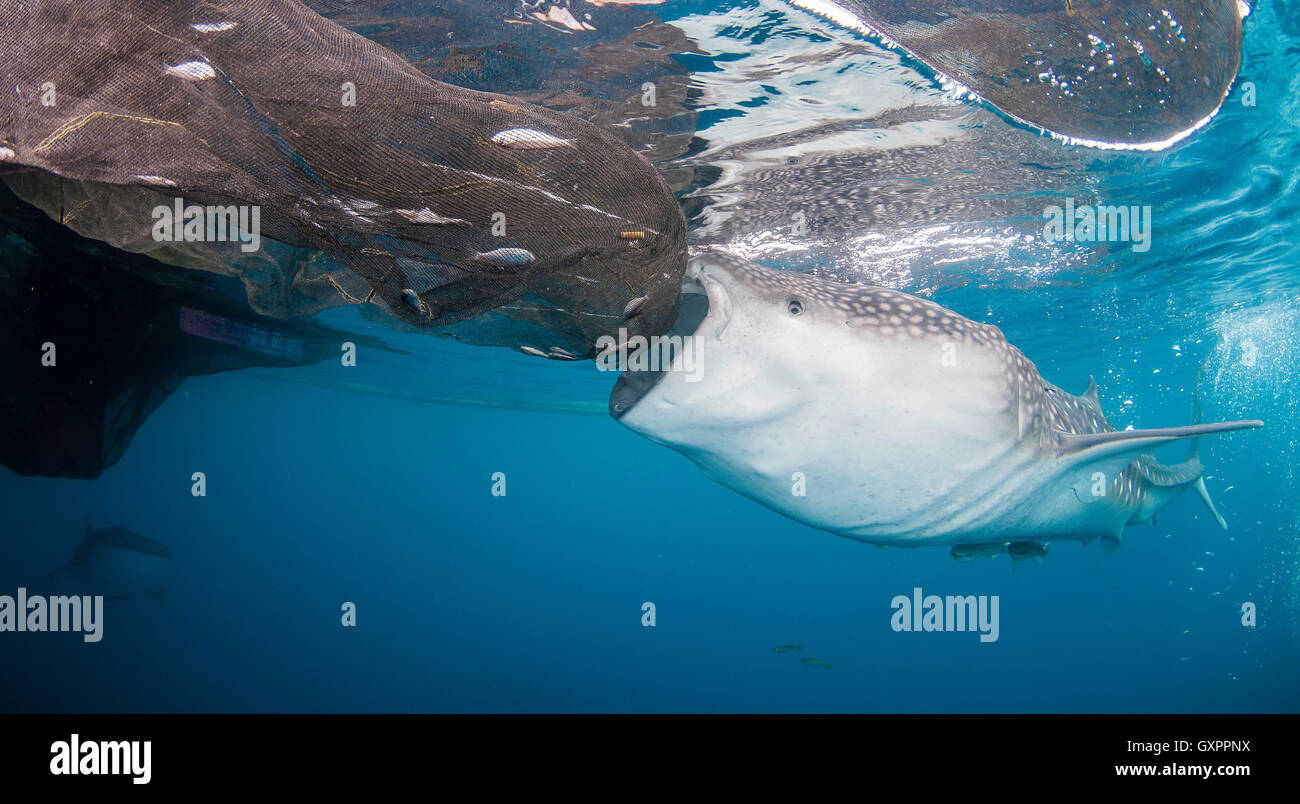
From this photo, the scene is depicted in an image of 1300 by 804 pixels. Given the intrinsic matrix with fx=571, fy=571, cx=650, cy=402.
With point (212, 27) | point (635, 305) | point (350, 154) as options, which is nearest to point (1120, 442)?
point (635, 305)

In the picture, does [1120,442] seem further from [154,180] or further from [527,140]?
[154,180]

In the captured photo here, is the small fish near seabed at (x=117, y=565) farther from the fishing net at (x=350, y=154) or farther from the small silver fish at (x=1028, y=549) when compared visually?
the small silver fish at (x=1028, y=549)

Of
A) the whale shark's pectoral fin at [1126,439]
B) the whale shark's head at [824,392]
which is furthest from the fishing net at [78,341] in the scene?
the whale shark's pectoral fin at [1126,439]

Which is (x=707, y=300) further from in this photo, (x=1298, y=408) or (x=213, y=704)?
(x=1298, y=408)

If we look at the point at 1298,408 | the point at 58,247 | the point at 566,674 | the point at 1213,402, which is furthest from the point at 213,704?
the point at 1298,408

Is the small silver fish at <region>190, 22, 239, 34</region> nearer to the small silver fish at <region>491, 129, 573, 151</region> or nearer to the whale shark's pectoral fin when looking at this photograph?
the small silver fish at <region>491, 129, 573, 151</region>

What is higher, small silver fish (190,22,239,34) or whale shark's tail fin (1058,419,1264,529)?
small silver fish (190,22,239,34)

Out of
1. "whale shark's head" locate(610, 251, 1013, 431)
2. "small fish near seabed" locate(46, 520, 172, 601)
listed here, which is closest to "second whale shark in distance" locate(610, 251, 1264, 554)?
"whale shark's head" locate(610, 251, 1013, 431)
